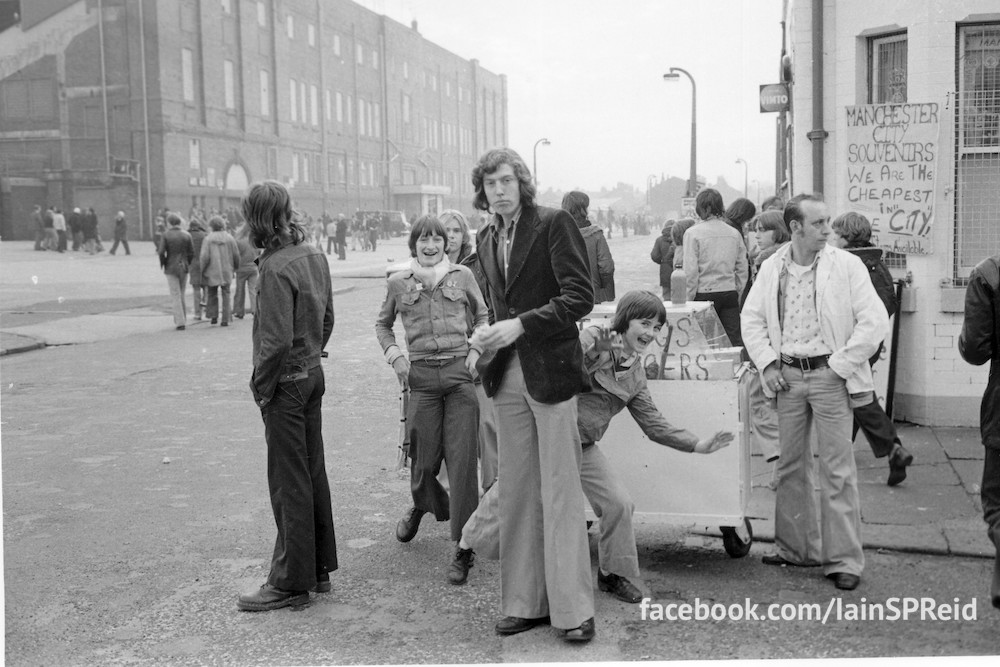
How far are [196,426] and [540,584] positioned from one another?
4.91 metres

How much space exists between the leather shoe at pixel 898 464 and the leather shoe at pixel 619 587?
84.6 inches

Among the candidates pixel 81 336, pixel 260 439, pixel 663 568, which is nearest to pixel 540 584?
pixel 663 568

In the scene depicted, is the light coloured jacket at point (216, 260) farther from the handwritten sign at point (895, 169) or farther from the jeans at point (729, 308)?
the handwritten sign at point (895, 169)

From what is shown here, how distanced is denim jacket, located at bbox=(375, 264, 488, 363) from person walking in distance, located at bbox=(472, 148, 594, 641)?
98 cm

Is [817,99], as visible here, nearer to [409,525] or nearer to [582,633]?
[409,525]

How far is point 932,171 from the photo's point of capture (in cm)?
680

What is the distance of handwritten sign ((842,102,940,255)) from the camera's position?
6.79m

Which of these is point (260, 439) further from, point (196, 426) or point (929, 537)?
point (929, 537)

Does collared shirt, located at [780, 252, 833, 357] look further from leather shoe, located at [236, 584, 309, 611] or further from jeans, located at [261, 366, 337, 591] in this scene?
leather shoe, located at [236, 584, 309, 611]

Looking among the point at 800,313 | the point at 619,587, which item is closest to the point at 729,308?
the point at 800,313

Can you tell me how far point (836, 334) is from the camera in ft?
14.6

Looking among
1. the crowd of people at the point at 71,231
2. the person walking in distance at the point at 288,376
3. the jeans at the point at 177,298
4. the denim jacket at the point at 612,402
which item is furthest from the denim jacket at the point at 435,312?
the crowd of people at the point at 71,231

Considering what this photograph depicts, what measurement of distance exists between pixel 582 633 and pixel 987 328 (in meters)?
1.91

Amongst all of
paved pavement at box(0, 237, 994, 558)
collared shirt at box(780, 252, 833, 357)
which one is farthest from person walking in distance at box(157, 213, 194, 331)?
collared shirt at box(780, 252, 833, 357)
